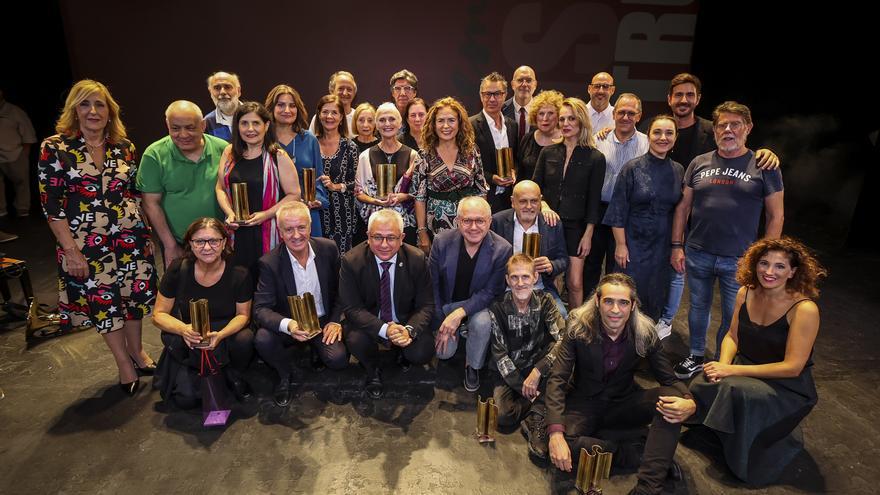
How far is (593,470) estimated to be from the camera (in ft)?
7.54

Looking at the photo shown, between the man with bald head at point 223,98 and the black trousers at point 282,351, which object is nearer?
the black trousers at point 282,351

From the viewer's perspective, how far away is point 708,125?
3.85m

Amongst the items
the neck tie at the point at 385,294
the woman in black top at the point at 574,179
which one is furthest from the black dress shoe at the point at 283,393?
the woman in black top at the point at 574,179

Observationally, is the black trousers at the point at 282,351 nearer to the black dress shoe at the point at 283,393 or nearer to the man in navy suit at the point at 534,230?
the black dress shoe at the point at 283,393

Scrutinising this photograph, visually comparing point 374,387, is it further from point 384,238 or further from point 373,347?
point 384,238

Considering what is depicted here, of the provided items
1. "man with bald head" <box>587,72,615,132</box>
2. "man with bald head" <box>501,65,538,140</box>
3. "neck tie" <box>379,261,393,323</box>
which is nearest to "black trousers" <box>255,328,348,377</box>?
"neck tie" <box>379,261,393,323</box>

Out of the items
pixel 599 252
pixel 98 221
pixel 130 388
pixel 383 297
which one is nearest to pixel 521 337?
pixel 383 297

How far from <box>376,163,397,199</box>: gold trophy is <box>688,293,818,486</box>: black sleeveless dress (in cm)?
224

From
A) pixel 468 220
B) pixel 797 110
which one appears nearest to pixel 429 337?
pixel 468 220

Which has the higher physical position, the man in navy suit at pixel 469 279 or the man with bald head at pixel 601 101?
the man with bald head at pixel 601 101

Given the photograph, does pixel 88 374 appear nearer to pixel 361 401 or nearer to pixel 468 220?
pixel 361 401

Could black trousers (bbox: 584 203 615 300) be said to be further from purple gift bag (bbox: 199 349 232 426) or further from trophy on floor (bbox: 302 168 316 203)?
purple gift bag (bbox: 199 349 232 426)

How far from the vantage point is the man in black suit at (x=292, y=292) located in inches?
121

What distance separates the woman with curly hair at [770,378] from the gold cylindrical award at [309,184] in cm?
256
